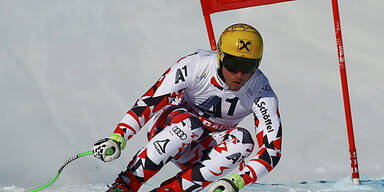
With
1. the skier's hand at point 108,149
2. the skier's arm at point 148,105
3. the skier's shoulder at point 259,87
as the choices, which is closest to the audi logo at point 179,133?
the skier's arm at point 148,105

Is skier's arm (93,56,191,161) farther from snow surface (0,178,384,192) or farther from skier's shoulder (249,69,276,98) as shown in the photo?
snow surface (0,178,384,192)

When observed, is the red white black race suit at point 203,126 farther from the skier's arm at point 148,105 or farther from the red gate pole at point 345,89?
the red gate pole at point 345,89

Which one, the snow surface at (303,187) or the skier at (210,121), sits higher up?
the skier at (210,121)

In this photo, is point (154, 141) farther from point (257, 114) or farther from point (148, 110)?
point (257, 114)

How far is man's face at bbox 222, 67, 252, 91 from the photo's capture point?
12.6 ft

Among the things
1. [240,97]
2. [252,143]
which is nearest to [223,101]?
[240,97]

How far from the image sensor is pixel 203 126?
4285 millimetres

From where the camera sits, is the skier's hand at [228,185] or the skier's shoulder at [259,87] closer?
the skier's hand at [228,185]

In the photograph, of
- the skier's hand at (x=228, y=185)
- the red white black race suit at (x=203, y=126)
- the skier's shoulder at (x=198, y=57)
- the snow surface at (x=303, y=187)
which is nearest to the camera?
the skier's hand at (x=228, y=185)

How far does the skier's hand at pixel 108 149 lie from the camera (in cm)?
359

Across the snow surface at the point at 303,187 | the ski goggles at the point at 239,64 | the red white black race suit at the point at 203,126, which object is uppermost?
the ski goggles at the point at 239,64

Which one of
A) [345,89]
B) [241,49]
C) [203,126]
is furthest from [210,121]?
[345,89]

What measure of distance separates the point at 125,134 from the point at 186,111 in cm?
67

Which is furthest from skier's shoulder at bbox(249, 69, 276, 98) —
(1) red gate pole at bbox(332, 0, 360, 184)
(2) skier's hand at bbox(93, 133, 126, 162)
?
(1) red gate pole at bbox(332, 0, 360, 184)
